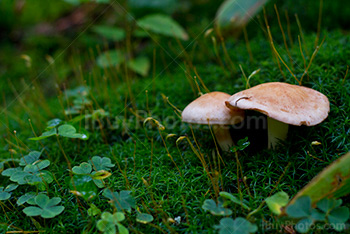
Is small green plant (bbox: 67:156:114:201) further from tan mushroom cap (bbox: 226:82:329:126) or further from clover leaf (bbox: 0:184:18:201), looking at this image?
tan mushroom cap (bbox: 226:82:329:126)

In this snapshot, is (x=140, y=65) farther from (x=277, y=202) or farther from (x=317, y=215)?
(x=317, y=215)

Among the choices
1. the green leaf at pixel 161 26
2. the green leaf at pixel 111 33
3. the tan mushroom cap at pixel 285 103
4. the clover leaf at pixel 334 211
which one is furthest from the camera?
the green leaf at pixel 111 33

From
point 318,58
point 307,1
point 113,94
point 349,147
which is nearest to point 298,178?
point 349,147

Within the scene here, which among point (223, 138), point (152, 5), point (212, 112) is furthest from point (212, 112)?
point (152, 5)

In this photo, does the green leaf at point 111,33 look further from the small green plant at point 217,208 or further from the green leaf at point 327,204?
the green leaf at point 327,204

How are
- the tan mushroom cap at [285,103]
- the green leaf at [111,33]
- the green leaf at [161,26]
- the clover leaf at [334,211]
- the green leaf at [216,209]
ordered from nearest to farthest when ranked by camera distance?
the clover leaf at [334,211] → the green leaf at [216,209] → the tan mushroom cap at [285,103] → the green leaf at [161,26] → the green leaf at [111,33]

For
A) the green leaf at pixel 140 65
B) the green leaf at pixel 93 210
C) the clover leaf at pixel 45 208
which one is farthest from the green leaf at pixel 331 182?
the green leaf at pixel 140 65

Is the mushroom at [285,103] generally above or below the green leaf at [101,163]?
above
